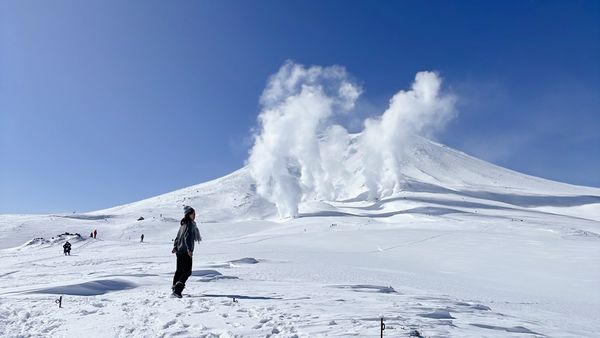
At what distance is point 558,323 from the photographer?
8.23 m

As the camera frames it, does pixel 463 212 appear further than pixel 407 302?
Yes

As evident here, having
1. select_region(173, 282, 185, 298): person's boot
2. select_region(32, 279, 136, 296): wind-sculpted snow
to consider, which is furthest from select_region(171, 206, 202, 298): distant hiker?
select_region(32, 279, 136, 296): wind-sculpted snow

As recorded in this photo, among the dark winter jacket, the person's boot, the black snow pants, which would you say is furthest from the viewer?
the dark winter jacket

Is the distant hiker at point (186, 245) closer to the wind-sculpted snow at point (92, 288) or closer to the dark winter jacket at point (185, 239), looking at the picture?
the dark winter jacket at point (185, 239)

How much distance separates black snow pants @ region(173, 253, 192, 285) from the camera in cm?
959

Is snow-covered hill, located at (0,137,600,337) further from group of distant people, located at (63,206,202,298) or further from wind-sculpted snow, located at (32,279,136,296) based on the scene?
group of distant people, located at (63,206,202,298)

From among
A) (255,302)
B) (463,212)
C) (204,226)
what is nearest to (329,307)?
(255,302)

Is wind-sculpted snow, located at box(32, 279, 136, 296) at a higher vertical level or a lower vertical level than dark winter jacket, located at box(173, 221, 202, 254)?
lower

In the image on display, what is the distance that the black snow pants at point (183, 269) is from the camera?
9586mm

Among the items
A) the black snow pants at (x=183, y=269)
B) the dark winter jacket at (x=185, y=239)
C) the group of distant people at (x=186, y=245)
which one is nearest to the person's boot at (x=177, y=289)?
the black snow pants at (x=183, y=269)

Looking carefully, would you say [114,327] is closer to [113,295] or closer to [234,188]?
[113,295]

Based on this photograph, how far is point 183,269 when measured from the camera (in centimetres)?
977

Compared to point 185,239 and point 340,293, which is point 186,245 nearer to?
point 185,239

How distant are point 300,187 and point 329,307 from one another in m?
138
